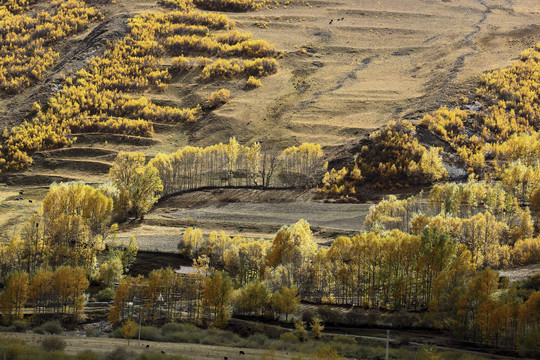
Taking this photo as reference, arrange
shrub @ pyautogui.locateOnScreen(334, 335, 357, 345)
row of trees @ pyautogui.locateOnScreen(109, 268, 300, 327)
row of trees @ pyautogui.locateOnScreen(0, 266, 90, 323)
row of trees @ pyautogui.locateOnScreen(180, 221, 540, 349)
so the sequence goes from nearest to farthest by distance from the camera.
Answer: row of trees @ pyautogui.locateOnScreen(180, 221, 540, 349)
shrub @ pyautogui.locateOnScreen(334, 335, 357, 345)
row of trees @ pyautogui.locateOnScreen(109, 268, 300, 327)
row of trees @ pyautogui.locateOnScreen(0, 266, 90, 323)

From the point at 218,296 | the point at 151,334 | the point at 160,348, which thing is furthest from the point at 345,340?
the point at 151,334

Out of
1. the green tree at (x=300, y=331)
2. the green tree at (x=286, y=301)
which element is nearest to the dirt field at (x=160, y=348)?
the green tree at (x=300, y=331)

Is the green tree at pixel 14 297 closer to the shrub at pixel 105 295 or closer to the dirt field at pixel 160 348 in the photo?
the dirt field at pixel 160 348

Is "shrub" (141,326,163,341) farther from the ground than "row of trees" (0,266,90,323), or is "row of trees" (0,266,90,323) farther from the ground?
"row of trees" (0,266,90,323)

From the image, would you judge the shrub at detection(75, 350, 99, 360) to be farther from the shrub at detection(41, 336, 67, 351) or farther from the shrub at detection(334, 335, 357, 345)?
the shrub at detection(334, 335, 357, 345)

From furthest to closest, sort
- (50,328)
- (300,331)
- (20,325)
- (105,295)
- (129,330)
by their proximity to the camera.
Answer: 1. (105,295)
2. (20,325)
3. (300,331)
4. (50,328)
5. (129,330)

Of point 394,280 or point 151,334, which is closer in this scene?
point 151,334

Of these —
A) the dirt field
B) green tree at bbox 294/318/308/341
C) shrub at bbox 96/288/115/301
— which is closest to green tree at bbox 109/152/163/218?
shrub at bbox 96/288/115/301

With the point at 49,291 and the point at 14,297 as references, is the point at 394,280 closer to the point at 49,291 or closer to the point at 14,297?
the point at 49,291

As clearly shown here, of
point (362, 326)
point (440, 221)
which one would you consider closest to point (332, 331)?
point (362, 326)
